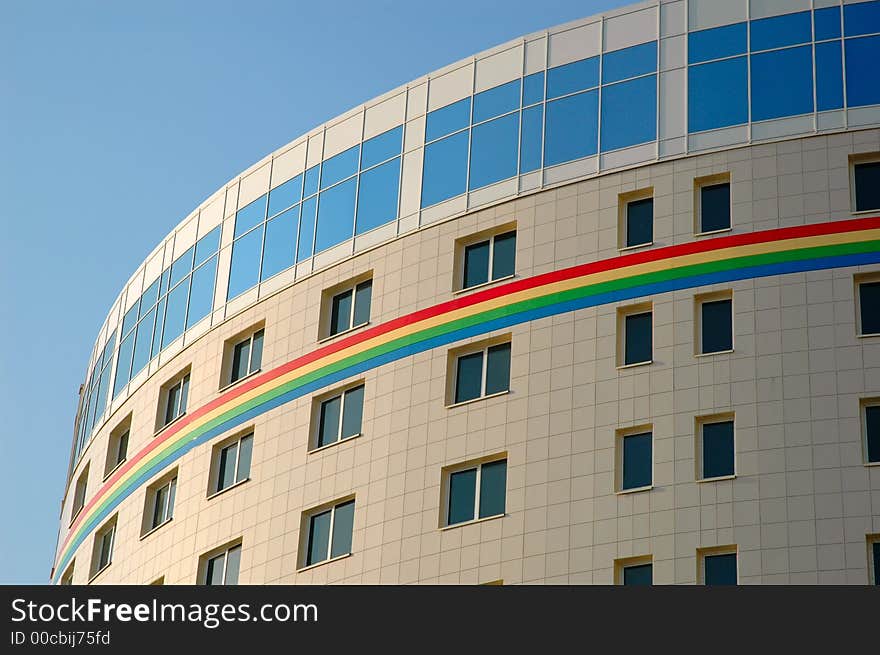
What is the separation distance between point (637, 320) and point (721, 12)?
28.2 feet

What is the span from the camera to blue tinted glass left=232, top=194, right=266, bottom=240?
5460cm

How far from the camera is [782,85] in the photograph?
4694 centimetres

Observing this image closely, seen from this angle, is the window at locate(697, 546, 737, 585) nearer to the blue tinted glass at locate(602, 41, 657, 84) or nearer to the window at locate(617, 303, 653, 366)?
the window at locate(617, 303, 653, 366)

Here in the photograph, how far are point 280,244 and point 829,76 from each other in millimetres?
16257

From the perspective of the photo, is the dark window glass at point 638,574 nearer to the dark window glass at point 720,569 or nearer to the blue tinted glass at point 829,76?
the dark window glass at point 720,569

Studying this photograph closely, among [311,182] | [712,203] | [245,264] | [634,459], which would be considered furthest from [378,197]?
[634,459]

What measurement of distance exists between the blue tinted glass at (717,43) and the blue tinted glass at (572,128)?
276 cm

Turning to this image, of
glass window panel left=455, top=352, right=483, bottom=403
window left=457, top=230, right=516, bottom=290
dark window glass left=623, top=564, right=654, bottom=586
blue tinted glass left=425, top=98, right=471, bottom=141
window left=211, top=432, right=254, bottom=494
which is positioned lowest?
dark window glass left=623, top=564, right=654, bottom=586

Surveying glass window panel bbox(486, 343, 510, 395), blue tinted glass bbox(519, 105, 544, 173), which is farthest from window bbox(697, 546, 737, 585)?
blue tinted glass bbox(519, 105, 544, 173)
